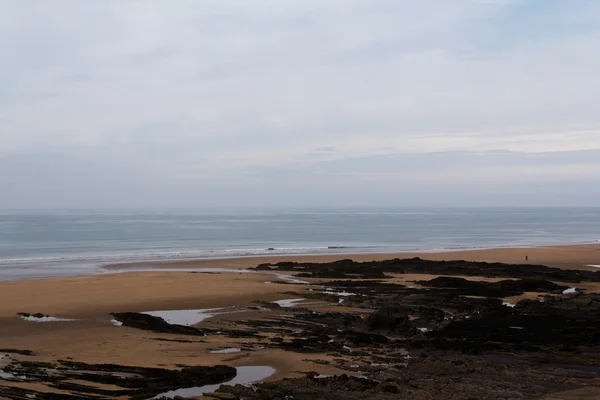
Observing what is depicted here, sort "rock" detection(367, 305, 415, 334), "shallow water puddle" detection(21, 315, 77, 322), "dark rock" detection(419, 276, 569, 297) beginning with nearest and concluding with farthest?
"rock" detection(367, 305, 415, 334) → "shallow water puddle" detection(21, 315, 77, 322) → "dark rock" detection(419, 276, 569, 297)

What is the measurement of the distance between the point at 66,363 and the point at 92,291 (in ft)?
44.6

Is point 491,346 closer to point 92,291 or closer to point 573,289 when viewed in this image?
point 573,289

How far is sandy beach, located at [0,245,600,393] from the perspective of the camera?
571 inches

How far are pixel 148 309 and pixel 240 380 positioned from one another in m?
11.0

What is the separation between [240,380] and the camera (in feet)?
41.7

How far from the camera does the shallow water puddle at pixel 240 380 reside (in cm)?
1172

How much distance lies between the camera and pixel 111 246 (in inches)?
2295

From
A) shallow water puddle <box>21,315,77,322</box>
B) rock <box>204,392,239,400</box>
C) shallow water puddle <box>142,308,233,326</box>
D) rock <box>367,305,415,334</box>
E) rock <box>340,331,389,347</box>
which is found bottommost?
shallow water puddle <box>21,315,77,322</box>

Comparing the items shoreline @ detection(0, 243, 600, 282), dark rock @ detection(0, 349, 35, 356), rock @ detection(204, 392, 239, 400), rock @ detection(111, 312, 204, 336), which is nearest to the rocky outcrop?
shoreline @ detection(0, 243, 600, 282)

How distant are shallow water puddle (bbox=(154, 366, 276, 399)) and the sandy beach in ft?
0.94

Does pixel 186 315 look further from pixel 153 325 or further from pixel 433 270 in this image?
pixel 433 270

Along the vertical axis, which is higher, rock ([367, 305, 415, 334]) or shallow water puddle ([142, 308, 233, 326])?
rock ([367, 305, 415, 334])

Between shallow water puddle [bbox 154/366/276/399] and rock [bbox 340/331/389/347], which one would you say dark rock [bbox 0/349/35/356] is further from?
rock [bbox 340/331/389/347]

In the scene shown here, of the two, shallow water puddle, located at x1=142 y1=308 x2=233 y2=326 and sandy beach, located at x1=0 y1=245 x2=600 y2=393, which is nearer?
sandy beach, located at x1=0 y1=245 x2=600 y2=393
